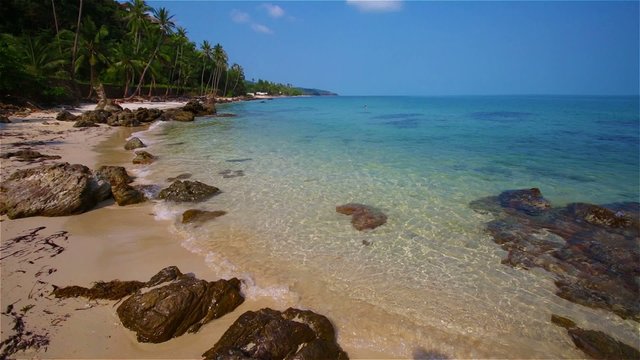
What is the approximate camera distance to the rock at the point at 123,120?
25172mm

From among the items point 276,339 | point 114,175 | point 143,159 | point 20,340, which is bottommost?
point 20,340

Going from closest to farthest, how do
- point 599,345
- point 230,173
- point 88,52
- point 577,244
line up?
point 599,345
point 577,244
point 230,173
point 88,52

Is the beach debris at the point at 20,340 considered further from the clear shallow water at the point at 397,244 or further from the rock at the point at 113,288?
the clear shallow water at the point at 397,244

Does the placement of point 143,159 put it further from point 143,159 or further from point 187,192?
point 187,192

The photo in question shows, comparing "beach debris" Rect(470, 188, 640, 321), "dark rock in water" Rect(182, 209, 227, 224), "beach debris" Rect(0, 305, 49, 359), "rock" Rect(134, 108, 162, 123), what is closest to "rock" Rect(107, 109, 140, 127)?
"rock" Rect(134, 108, 162, 123)

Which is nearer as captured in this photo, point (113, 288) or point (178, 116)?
point (113, 288)

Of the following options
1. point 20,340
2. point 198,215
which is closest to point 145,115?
point 198,215

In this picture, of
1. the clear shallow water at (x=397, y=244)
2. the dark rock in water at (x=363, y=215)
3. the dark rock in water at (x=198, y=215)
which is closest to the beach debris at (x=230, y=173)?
the clear shallow water at (x=397, y=244)

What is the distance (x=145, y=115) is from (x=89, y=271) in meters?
27.3

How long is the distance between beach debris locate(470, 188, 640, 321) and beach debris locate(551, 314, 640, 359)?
0.82 meters

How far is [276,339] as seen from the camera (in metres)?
3.97

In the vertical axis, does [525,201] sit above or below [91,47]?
below

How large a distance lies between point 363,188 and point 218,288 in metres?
6.85

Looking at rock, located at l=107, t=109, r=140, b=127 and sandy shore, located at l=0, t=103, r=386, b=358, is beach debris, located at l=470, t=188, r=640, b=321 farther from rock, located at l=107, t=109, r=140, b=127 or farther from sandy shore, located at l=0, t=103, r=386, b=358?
rock, located at l=107, t=109, r=140, b=127
